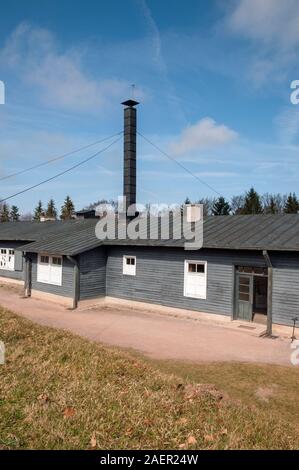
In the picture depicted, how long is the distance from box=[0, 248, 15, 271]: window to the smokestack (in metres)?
10.2

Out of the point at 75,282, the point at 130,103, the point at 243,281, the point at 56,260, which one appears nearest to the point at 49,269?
the point at 56,260

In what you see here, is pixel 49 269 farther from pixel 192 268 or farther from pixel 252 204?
pixel 252 204

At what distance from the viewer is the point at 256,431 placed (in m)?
5.28

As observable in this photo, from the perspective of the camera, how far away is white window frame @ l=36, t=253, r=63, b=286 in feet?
69.6

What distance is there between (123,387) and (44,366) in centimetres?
154

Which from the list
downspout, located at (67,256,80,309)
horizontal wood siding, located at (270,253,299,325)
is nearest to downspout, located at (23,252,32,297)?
downspout, located at (67,256,80,309)

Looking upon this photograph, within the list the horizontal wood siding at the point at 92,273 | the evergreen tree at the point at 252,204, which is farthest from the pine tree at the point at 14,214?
the horizontal wood siding at the point at 92,273

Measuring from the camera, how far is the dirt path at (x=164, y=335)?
12.2 meters

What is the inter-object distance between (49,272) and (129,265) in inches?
186

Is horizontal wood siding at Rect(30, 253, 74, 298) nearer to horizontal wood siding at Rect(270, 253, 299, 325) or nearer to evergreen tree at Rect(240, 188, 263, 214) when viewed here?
horizontal wood siding at Rect(270, 253, 299, 325)

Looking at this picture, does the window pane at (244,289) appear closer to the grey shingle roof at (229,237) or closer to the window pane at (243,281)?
the window pane at (243,281)

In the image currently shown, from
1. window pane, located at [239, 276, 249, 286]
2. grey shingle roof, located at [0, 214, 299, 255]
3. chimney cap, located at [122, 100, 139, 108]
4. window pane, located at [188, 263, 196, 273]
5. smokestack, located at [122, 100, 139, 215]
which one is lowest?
window pane, located at [239, 276, 249, 286]

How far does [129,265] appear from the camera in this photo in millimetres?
20391

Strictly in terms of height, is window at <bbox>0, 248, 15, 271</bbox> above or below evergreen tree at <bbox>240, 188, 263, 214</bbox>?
below
